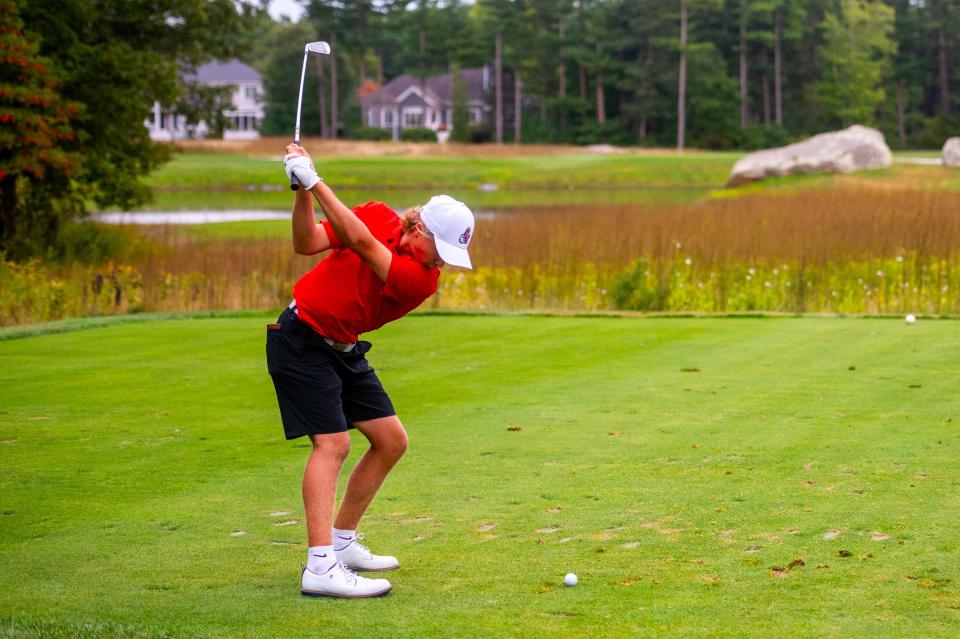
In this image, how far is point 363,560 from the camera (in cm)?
520

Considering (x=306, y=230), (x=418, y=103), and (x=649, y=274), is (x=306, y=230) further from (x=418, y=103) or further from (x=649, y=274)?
(x=418, y=103)

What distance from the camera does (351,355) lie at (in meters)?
5.12

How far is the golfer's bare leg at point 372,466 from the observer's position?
5293 millimetres

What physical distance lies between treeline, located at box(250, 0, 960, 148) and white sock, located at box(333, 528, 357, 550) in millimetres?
77760

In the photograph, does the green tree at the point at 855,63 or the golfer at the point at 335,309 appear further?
the green tree at the point at 855,63

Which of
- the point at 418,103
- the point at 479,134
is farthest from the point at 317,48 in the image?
the point at 418,103

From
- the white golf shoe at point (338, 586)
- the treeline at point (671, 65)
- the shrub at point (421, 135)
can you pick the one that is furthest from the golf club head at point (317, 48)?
the shrub at point (421, 135)

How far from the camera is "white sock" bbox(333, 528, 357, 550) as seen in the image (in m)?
5.29

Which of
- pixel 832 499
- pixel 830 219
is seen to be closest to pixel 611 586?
pixel 832 499

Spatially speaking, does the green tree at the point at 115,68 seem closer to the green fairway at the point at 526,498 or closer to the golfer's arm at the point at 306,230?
the green fairway at the point at 526,498


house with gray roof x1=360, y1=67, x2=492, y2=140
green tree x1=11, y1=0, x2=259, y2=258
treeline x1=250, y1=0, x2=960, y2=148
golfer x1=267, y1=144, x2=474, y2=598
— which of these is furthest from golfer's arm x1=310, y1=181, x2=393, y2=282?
house with gray roof x1=360, y1=67, x2=492, y2=140

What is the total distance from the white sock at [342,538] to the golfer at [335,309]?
12 cm

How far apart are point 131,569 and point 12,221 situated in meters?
21.9

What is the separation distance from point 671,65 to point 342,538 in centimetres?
8559
